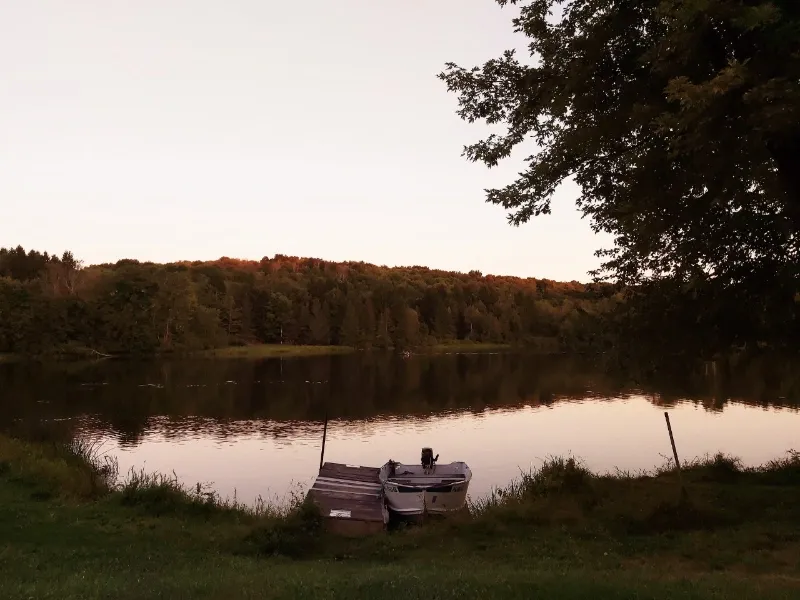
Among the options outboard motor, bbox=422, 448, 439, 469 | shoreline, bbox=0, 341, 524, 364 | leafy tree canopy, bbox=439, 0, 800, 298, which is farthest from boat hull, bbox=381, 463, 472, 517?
shoreline, bbox=0, 341, 524, 364

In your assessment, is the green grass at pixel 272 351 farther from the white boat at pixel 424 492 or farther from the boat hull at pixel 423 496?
the boat hull at pixel 423 496

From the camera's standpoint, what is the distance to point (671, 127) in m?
9.96

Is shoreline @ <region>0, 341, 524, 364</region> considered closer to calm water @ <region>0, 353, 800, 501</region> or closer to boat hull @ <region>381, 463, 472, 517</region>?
calm water @ <region>0, 353, 800, 501</region>

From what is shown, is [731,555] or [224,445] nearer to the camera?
[731,555]

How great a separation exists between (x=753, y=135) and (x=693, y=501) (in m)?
10.5

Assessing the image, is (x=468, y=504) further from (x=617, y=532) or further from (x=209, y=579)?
(x=209, y=579)

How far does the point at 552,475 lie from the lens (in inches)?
770

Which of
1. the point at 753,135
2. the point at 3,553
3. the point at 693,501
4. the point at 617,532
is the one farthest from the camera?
the point at 693,501

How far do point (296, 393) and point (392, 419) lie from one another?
53.0ft

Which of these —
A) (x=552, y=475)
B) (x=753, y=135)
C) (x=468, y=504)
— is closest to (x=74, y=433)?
(x=468, y=504)

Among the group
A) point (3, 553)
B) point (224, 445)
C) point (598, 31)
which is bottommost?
point (224, 445)

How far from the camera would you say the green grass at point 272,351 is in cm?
11075

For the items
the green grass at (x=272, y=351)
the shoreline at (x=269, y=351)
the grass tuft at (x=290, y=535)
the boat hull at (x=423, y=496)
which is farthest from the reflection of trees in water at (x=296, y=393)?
the green grass at (x=272, y=351)

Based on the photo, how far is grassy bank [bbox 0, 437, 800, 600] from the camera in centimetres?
902
